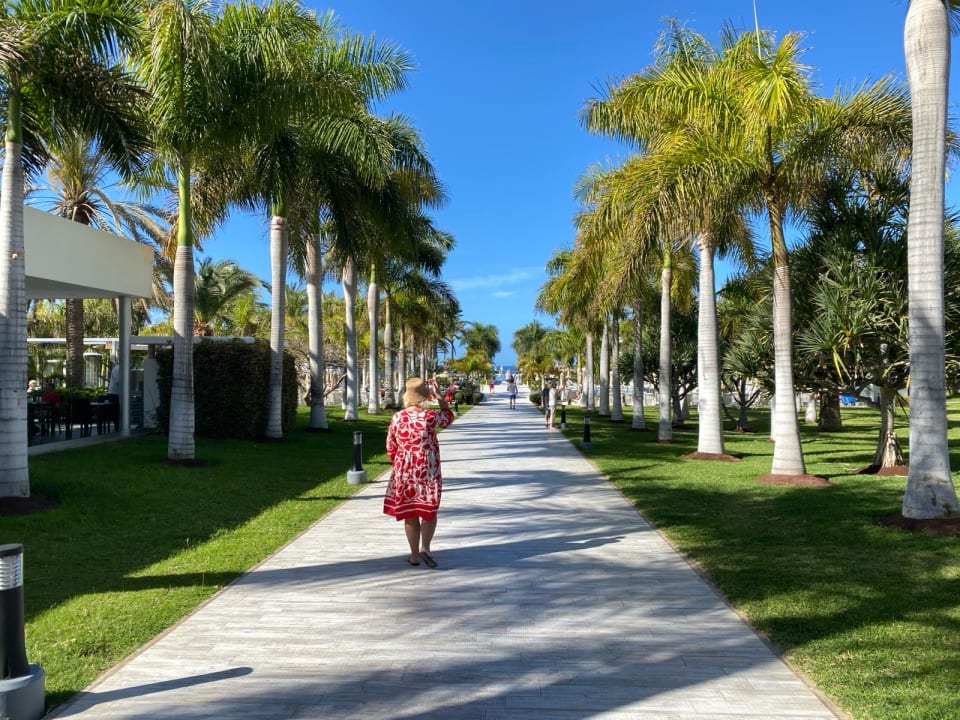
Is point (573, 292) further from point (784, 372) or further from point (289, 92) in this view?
point (289, 92)

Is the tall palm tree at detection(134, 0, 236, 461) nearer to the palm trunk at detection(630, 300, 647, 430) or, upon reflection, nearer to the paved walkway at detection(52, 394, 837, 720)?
the paved walkway at detection(52, 394, 837, 720)

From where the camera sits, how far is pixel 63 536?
25.8 feet

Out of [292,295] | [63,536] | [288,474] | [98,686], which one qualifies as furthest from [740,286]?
[292,295]

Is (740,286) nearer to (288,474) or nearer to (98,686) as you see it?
(288,474)

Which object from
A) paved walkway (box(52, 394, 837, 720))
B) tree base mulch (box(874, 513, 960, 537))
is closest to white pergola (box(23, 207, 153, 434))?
paved walkway (box(52, 394, 837, 720))

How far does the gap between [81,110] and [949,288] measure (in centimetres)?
1335

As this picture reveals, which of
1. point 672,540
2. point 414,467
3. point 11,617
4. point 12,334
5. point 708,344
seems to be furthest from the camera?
point 708,344

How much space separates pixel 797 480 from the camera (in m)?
12.6

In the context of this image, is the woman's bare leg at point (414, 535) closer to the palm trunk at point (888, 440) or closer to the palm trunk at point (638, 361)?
the palm trunk at point (888, 440)

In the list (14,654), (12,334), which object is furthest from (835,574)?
(12,334)

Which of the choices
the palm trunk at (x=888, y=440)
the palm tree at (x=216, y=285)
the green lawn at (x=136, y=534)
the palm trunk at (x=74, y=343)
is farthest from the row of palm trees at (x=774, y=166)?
the palm tree at (x=216, y=285)

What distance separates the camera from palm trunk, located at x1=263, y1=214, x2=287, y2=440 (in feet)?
60.6

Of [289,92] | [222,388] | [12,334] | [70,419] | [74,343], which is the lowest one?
[70,419]

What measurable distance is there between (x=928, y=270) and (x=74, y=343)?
18.7m
